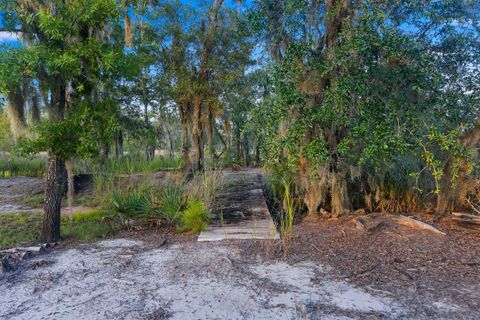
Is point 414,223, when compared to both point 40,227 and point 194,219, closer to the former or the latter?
point 194,219

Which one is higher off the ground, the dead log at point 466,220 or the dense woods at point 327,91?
the dense woods at point 327,91

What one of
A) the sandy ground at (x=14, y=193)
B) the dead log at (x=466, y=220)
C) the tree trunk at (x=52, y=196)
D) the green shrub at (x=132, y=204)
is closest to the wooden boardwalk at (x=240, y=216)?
Result: the green shrub at (x=132, y=204)

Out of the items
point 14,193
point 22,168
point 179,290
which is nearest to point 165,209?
point 179,290

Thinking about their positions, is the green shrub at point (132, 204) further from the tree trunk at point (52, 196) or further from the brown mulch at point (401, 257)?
the brown mulch at point (401, 257)

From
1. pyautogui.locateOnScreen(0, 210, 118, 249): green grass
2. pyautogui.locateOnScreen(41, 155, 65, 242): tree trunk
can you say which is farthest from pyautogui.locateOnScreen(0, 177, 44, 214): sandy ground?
pyautogui.locateOnScreen(41, 155, 65, 242): tree trunk

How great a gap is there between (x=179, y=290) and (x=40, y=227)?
3883 mm

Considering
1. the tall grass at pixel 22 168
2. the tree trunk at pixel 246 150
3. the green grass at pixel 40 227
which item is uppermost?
the tree trunk at pixel 246 150

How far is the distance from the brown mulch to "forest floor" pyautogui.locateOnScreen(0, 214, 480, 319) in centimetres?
1

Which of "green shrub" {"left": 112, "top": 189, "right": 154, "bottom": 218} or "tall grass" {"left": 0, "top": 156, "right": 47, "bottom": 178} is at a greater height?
"tall grass" {"left": 0, "top": 156, "right": 47, "bottom": 178}

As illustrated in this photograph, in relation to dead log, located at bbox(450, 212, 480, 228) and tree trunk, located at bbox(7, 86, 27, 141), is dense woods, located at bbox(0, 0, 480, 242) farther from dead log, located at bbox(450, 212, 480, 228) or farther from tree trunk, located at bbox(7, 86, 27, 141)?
dead log, located at bbox(450, 212, 480, 228)

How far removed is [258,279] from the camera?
3.50 meters

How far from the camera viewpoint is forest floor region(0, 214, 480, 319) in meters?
2.85

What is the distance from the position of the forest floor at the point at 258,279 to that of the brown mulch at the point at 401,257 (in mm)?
11

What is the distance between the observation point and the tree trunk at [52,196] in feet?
16.5
